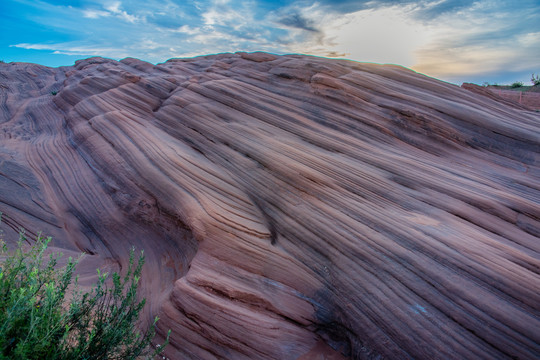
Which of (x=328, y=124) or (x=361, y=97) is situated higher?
(x=361, y=97)

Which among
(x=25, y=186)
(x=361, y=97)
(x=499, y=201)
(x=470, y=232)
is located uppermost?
(x=361, y=97)

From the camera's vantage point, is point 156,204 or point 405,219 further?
point 156,204

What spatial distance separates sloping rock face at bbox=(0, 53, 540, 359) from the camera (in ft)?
14.2

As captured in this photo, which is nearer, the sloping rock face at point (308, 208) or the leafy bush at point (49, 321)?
the leafy bush at point (49, 321)

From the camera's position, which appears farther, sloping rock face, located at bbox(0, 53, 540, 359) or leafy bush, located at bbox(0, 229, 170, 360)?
sloping rock face, located at bbox(0, 53, 540, 359)

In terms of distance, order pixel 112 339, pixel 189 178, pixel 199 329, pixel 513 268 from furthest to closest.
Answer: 1. pixel 189 178
2. pixel 199 329
3. pixel 513 268
4. pixel 112 339

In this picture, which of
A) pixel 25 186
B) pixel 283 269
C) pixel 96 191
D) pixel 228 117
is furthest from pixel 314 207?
pixel 25 186

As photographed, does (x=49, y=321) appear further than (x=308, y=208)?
No

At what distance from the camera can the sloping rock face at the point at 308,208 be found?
4.34 meters

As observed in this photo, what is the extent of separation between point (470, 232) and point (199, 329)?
15.9 feet

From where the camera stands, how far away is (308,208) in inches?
233

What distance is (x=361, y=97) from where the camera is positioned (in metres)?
9.09

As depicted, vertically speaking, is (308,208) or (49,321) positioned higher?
(308,208)

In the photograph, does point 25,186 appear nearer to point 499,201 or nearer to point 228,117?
point 228,117
